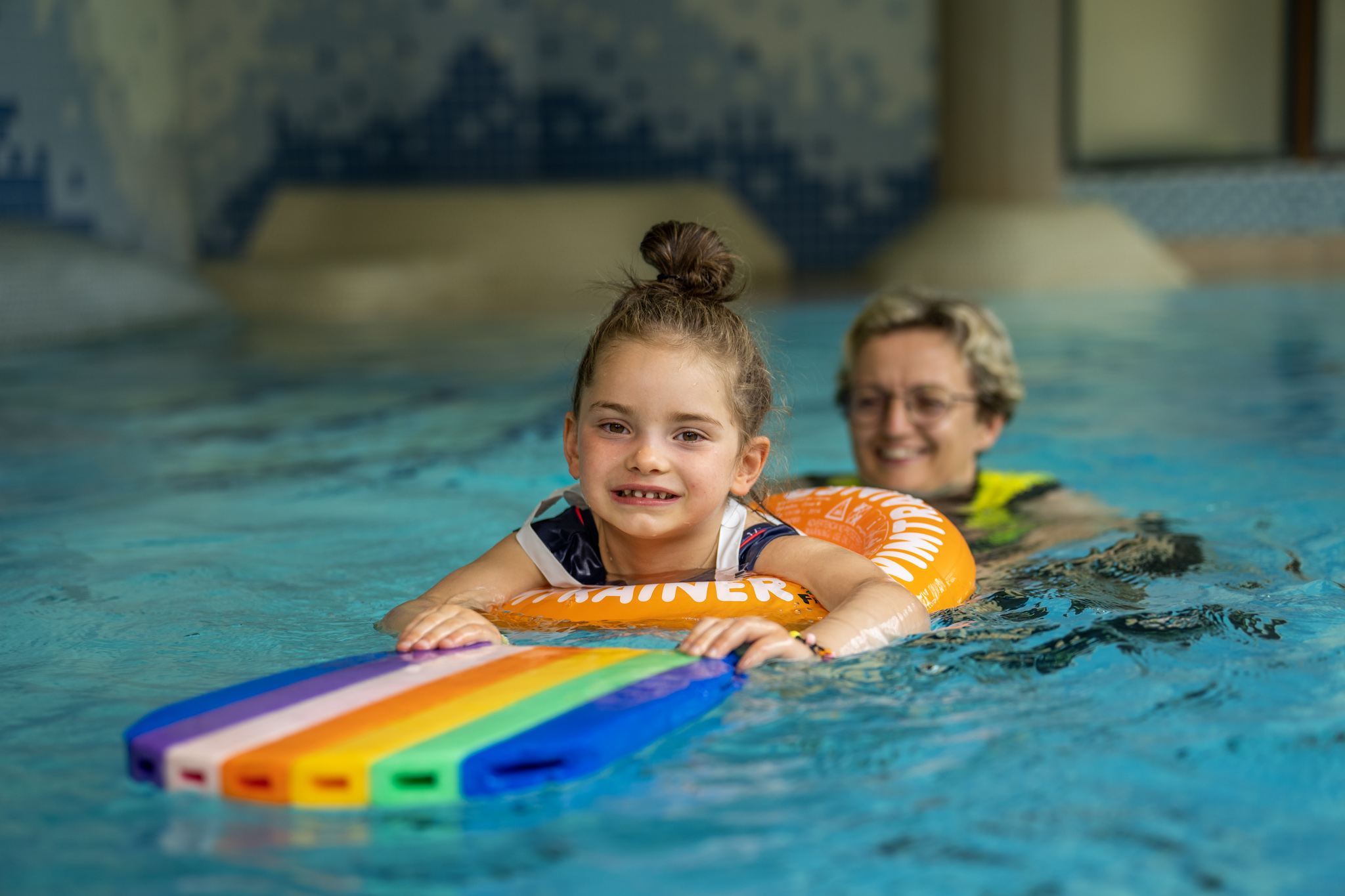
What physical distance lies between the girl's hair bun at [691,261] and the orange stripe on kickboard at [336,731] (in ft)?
2.15

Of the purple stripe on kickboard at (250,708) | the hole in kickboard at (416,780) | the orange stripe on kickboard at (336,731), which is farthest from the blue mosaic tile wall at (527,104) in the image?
the hole in kickboard at (416,780)

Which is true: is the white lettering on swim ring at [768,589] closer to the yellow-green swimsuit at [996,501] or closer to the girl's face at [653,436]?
the girl's face at [653,436]

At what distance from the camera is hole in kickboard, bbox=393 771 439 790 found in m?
1.55

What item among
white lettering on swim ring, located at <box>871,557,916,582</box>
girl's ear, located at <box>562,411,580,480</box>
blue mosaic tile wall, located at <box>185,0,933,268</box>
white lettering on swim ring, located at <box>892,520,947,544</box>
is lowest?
white lettering on swim ring, located at <box>871,557,916,582</box>

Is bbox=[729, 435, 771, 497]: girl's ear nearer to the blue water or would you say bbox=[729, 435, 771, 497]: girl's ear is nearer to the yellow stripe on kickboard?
the blue water

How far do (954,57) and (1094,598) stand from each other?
8.96 metres

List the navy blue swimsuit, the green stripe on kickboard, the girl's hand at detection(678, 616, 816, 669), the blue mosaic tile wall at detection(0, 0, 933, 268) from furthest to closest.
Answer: the blue mosaic tile wall at detection(0, 0, 933, 268) → the navy blue swimsuit → the girl's hand at detection(678, 616, 816, 669) → the green stripe on kickboard

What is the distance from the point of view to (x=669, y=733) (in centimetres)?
177

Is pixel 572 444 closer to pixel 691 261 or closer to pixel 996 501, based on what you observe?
pixel 691 261

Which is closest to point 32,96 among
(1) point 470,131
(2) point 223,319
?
(2) point 223,319

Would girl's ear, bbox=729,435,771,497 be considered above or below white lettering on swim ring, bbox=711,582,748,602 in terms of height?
above

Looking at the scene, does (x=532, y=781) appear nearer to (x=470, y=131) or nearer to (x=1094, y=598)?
(x=1094, y=598)

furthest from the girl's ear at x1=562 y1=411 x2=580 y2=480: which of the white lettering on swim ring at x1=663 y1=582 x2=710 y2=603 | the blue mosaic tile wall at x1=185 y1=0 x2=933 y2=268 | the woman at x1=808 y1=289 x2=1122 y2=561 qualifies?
the blue mosaic tile wall at x1=185 y1=0 x2=933 y2=268

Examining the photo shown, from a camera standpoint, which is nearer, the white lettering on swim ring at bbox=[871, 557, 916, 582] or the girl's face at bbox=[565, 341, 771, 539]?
the girl's face at bbox=[565, 341, 771, 539]
